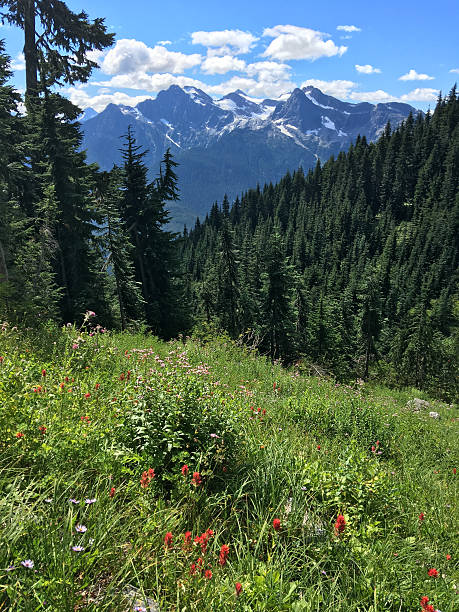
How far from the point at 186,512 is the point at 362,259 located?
121 metres

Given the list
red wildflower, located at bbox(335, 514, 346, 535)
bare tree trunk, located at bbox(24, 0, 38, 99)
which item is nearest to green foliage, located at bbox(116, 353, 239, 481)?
red wildflower, located at bbox(335, 514, 346, 535)

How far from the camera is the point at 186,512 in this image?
2701 mm

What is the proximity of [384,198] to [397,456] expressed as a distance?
15623 cm

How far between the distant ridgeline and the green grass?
2949 centimetres

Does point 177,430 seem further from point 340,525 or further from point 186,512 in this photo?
point 340,525

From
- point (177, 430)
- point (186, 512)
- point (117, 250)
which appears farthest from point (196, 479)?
point (117, 250)

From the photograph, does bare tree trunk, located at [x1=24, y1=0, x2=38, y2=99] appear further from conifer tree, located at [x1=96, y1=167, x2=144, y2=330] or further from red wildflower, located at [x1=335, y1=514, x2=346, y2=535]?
red wildflower, located at [x1=335, y1=514, x2=346, y2=535]

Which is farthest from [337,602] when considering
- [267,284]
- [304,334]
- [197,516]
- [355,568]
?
[304,334]

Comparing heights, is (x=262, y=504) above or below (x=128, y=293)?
above

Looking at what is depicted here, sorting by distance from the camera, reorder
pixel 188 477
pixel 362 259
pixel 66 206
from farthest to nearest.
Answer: pixel 362 259 < pixel 66 206 < pixel 188 477

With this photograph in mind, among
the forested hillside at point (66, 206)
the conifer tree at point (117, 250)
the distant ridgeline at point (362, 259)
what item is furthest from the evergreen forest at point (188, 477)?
the distant ridgeline at point (362, 259)

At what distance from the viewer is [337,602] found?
89.3 inches

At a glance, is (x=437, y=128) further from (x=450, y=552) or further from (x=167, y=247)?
(x=450, y=552)

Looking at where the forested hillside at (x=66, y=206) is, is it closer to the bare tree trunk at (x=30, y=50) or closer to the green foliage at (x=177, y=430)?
the bare tree trunk at (x=30, y=50)
